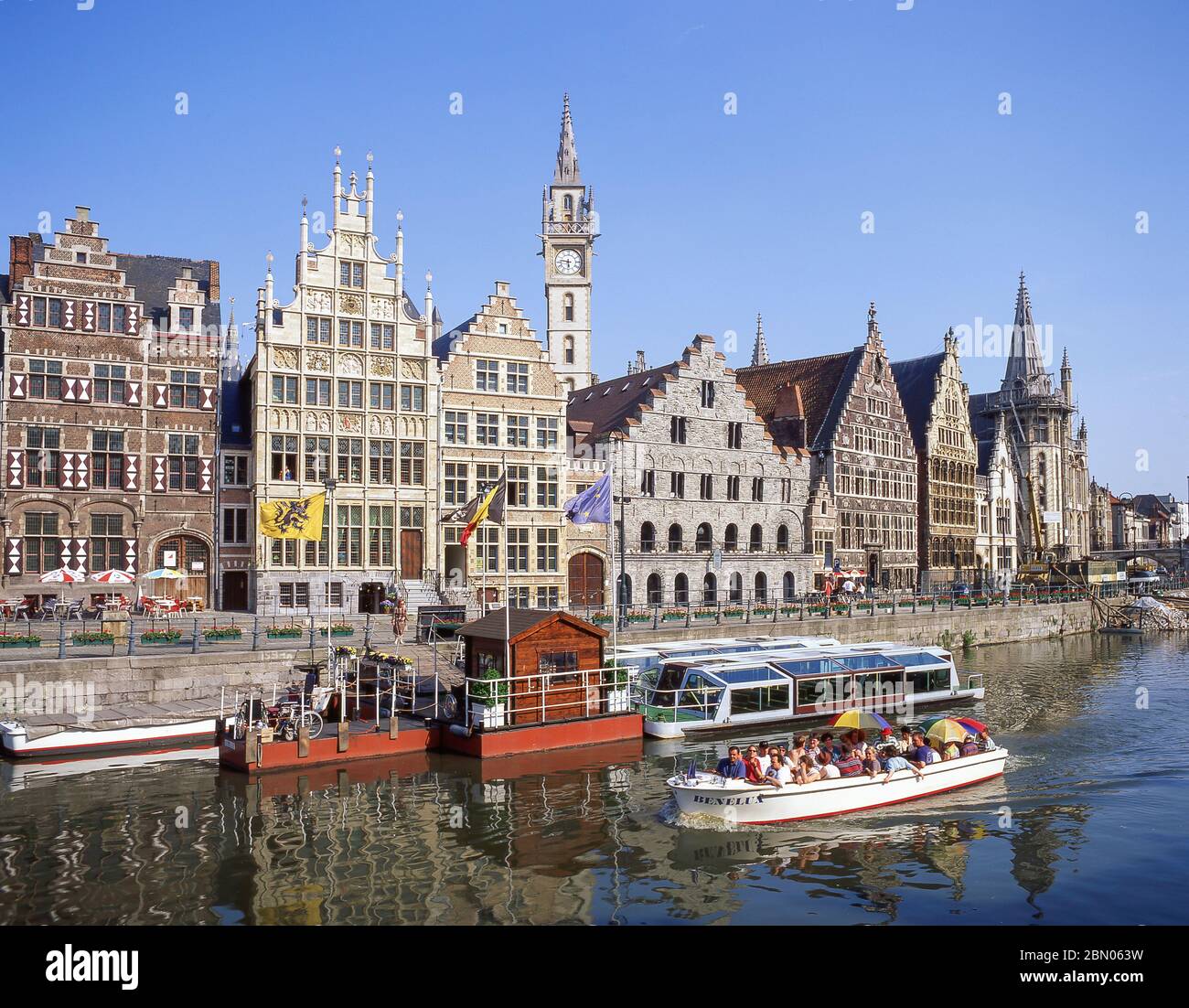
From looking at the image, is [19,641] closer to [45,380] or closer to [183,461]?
[183,461]

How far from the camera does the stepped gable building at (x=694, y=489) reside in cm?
5778

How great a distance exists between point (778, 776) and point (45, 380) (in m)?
37.7

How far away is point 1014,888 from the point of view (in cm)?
1869

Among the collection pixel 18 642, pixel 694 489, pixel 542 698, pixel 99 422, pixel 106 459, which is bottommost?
pixel 542 698

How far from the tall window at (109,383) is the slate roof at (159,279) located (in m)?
3.06

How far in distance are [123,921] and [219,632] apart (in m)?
20.4

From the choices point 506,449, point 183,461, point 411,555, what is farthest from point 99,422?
point 506,449

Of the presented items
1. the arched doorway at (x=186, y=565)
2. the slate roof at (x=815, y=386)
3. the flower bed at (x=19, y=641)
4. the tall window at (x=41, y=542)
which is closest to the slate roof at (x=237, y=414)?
the arched doorway at (x=186, y=565)

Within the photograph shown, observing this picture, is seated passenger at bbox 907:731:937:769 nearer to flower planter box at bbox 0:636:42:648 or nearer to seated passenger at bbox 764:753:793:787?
seated passenger at bbox 764:753:793:787

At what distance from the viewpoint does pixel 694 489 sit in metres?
60.5

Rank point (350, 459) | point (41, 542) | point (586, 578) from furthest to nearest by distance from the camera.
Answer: point (586, 578), point (350, 459), point (41, 542)

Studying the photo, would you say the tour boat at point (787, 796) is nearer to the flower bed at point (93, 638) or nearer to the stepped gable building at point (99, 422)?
the flower bed at point (93, 638)

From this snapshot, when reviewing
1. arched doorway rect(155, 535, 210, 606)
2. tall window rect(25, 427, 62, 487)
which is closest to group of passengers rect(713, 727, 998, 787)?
arched doorway rect(155, 535, 210, 606)
